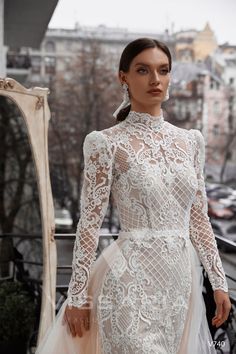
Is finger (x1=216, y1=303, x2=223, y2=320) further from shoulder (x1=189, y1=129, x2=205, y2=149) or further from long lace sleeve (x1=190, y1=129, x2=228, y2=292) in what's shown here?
shoulder (x1=189, y1=129, x2=205, y2=149)

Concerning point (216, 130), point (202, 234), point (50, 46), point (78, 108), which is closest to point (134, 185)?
point (202, 234)

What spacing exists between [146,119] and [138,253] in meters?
0.34

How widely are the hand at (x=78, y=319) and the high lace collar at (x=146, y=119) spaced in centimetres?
47

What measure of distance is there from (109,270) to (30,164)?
1341 millimetres

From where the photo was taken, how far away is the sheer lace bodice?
1529 millimetres

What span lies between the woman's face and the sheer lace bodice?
56 mm

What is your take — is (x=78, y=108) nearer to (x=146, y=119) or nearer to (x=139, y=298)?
(x=146, y=119)

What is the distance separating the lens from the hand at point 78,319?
153cm

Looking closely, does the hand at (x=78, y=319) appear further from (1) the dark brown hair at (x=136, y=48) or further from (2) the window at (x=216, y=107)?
A: (2) the window at (x=216, y=107)

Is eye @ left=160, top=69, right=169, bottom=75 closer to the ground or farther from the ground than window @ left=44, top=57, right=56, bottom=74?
farther from the ground

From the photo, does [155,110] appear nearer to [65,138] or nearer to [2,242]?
[2,242]

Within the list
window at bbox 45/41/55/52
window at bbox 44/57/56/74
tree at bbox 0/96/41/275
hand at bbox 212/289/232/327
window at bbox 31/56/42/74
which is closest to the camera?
hand at bbox 212/289/232/327

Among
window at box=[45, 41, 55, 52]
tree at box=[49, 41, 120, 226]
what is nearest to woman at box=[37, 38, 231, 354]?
tree at box=[49, 41, 120, 226]

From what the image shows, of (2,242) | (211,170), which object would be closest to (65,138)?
(211,170)
